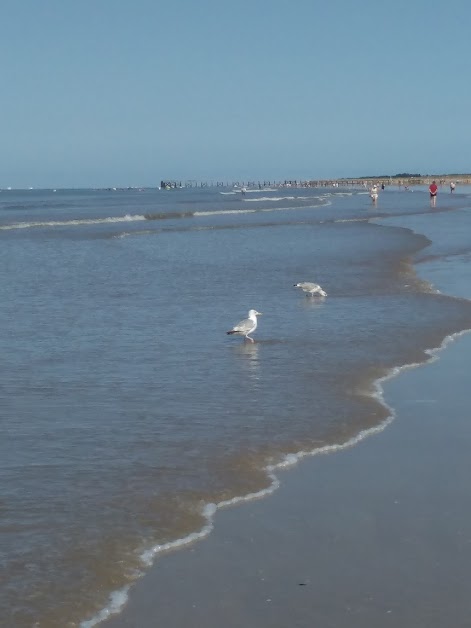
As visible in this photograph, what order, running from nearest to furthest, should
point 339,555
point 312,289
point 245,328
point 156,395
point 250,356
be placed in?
point 339,555
point 156,395
point 250,356
point 245,328
point 312,289

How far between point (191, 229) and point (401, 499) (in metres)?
34.8

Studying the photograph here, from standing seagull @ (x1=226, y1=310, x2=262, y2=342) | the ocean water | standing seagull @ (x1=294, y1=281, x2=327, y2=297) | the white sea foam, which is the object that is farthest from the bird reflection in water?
the white sea foam

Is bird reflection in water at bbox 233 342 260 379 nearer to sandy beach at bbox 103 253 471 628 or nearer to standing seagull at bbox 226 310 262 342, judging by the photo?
standing seagull at bbox 226 310 262 342

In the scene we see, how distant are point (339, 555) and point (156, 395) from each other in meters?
3.87

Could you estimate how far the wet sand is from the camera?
4762mm

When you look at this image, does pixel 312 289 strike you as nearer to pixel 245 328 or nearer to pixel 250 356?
pixel 245 328

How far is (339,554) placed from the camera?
5410mm

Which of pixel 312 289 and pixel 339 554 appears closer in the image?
pixel 339 554

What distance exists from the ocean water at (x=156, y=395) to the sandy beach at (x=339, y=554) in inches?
9.2

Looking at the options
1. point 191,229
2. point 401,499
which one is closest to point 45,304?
point 401,499

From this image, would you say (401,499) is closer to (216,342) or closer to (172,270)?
(216,342)

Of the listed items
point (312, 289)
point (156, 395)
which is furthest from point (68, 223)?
point (156, 395)

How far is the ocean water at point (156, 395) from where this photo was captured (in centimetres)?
561

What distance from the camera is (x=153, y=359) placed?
10.7 meters
